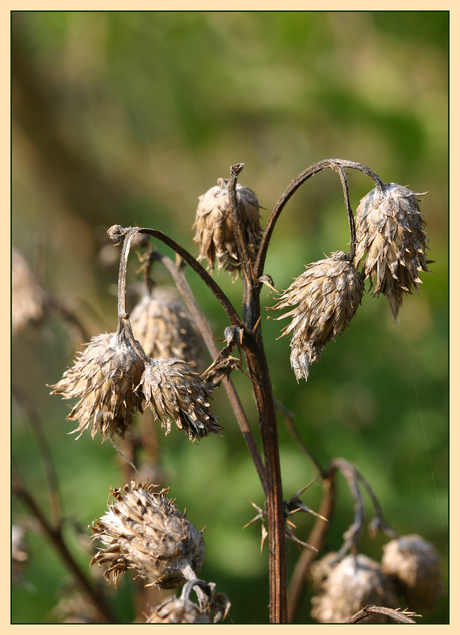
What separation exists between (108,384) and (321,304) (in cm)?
38

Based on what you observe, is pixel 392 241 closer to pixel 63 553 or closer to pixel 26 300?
pixel 63 553

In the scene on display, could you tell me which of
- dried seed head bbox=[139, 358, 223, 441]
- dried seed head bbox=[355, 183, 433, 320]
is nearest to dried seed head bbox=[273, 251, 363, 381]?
dried seed head bbox=[355, 183, 433, 320]

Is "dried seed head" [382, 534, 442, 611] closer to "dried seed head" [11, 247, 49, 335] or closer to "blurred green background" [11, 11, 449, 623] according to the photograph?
"blurred green background" [11, 11, 449, 623]

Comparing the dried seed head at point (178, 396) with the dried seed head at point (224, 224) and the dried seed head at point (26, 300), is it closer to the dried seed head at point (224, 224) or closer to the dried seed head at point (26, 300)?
the dried seed head at point (224, 224)

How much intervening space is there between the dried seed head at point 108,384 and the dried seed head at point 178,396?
0.03 m

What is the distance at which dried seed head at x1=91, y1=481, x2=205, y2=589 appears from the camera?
0.97 metres

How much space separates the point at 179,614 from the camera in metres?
0.86

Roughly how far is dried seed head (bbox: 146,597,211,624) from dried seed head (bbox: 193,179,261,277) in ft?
2.03

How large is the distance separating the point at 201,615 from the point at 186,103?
4782 millimetres

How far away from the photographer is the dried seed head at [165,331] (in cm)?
133

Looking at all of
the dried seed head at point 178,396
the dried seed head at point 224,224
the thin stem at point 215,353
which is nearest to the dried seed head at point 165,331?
the thin stem at point 215,353

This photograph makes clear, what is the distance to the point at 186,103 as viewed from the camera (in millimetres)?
5039

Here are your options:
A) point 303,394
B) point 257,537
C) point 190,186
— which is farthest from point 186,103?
point 257,537

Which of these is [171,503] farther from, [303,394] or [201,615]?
[303,394]
